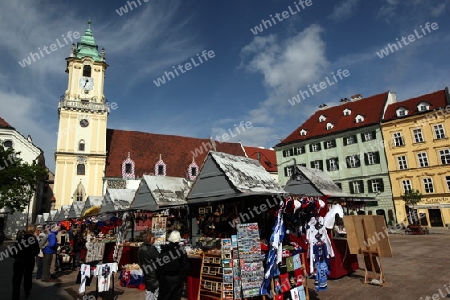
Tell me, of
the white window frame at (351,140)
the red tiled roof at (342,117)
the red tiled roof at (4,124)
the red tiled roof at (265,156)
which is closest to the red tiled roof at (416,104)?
the red tiled roof at (342,117)

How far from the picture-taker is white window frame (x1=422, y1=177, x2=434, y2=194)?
29.4 metres

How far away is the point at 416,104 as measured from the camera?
31750mm

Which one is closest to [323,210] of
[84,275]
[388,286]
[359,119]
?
[388,286]

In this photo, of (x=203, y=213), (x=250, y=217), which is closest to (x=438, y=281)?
(x=250, y=217)

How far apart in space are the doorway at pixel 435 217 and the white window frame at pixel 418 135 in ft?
23.0

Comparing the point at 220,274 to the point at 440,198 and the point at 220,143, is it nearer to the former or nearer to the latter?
the point at 440,198

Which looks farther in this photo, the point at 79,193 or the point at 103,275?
the point at 79,193

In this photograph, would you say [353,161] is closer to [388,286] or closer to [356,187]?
[356,187]

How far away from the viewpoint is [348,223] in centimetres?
890

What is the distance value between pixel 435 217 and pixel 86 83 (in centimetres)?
4475

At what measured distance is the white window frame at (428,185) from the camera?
96.5 ft

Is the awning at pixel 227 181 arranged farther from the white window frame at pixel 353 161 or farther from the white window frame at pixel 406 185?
the white window frame at pixel 353 161

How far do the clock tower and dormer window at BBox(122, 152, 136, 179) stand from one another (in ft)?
8.79

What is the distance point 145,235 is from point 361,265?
9.02m
